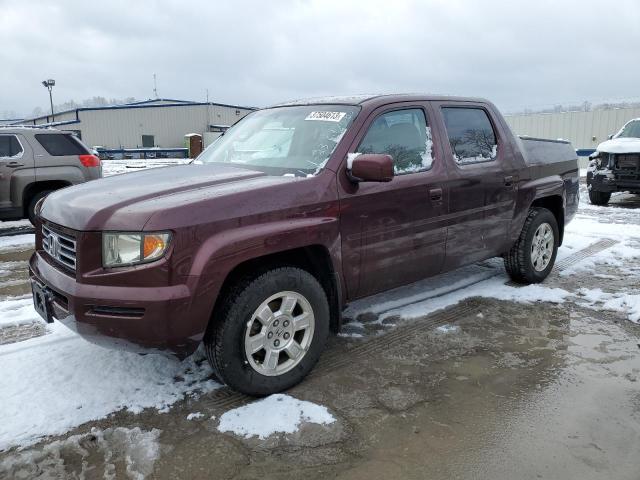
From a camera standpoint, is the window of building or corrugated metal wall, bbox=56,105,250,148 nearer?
corrugated metal wall, bbox=56,105,250,148

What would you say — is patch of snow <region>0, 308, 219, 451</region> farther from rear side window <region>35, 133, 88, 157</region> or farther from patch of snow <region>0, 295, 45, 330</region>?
rear side window <region>35, 133, 88, 157</region>

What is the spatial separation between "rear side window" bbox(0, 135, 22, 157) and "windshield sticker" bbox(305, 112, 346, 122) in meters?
6.09

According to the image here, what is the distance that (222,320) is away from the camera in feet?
9.43

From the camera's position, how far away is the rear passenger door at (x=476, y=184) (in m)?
4.16

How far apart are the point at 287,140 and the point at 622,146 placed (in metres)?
9.44

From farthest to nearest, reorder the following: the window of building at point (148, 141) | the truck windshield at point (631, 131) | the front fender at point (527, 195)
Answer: the window of building at point (148, 141) < the truck windshield at point (631, 131) < the front fender at point (527, 195)

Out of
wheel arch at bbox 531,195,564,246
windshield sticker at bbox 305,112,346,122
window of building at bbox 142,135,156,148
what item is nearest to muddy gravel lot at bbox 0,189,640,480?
wheel arch at bbox 531,195,564,246

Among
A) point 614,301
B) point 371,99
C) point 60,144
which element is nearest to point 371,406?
point 371,99

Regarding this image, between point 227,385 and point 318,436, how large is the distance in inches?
27.5

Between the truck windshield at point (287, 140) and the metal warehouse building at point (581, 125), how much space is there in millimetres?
21937

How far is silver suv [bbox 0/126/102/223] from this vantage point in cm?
783

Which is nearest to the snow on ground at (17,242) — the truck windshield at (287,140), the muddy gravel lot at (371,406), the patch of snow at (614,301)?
the muddy gravel lot at (371,406)

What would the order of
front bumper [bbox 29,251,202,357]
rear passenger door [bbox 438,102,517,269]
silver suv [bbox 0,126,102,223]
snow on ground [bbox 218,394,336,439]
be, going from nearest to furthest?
front bumper [bbox 29,251,202,357], snow on ground [bbox 218,394,336,439], rear passenger door [bbox 438,102,517,269], silver suv [bbox 0,126,102,223]

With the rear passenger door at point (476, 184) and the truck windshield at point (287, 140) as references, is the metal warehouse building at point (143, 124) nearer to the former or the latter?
the truck windshield at point (287, 140)
